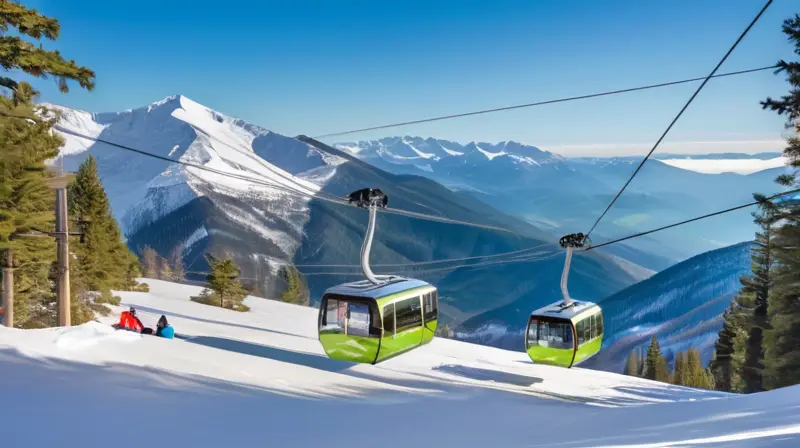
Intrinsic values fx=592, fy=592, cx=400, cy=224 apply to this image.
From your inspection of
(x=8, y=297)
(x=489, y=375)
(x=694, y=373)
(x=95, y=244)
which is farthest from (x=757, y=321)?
(x=95, y=244)

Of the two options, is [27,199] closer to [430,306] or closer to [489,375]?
[430,306]

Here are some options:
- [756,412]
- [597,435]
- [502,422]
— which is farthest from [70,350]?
[756,412]

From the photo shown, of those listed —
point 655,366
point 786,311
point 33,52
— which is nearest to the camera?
point 33,52

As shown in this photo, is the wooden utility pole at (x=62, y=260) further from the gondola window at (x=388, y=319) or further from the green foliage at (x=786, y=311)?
the green foliage at (x=786, y=311)

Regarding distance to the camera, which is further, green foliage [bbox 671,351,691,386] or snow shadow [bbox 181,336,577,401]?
green foliage [bbox 671,351,691,386]

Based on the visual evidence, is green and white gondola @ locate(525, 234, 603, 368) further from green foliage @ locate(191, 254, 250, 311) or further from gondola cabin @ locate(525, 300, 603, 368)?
green foliage @ locate(191, 254, 250, 311)

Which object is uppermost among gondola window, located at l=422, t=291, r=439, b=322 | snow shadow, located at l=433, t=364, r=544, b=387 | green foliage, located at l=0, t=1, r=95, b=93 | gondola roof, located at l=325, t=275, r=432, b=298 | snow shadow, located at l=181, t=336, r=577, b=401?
green foliage, located at l=0, t=1, r=95, b=93

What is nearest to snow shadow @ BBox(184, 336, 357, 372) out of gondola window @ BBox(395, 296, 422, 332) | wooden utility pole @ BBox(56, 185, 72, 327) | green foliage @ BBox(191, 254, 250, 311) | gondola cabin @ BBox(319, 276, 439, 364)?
gondola cabin @ BBox(319, 276, 439, 364)
